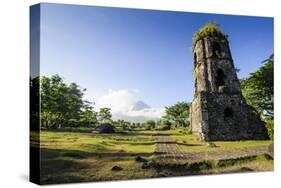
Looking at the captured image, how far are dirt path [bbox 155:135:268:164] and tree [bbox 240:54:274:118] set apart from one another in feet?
4.83

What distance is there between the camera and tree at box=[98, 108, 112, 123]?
14.4 meters

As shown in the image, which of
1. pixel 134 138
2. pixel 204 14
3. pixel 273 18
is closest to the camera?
pixel 134 138

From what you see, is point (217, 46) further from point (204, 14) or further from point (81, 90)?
point (81, 90)

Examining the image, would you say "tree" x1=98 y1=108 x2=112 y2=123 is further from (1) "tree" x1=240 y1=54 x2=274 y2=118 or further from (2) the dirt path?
(1) "tree" x1=240 y1=54 x2=274 y2=118

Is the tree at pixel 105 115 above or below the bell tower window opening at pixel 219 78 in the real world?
below

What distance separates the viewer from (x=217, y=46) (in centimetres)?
1630

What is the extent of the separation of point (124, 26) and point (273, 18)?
4.42m

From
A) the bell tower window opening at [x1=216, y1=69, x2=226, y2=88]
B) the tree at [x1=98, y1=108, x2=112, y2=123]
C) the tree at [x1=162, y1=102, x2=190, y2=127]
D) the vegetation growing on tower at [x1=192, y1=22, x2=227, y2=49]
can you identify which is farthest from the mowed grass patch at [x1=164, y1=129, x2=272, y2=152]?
the vegetation growing on tower at [x1=192, y1=22, x2=227, y2=49]

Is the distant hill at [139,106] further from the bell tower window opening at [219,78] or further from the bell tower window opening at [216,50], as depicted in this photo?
the bell tower window opening at [216,50]

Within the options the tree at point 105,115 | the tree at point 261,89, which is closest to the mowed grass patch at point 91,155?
the tree at point 105,115

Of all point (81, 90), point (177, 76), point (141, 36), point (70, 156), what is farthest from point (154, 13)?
point (70, 156)

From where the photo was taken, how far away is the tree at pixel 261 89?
53.7ft

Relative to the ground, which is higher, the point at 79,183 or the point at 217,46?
the point at 217,46

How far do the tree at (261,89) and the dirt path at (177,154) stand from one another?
4.83ft
